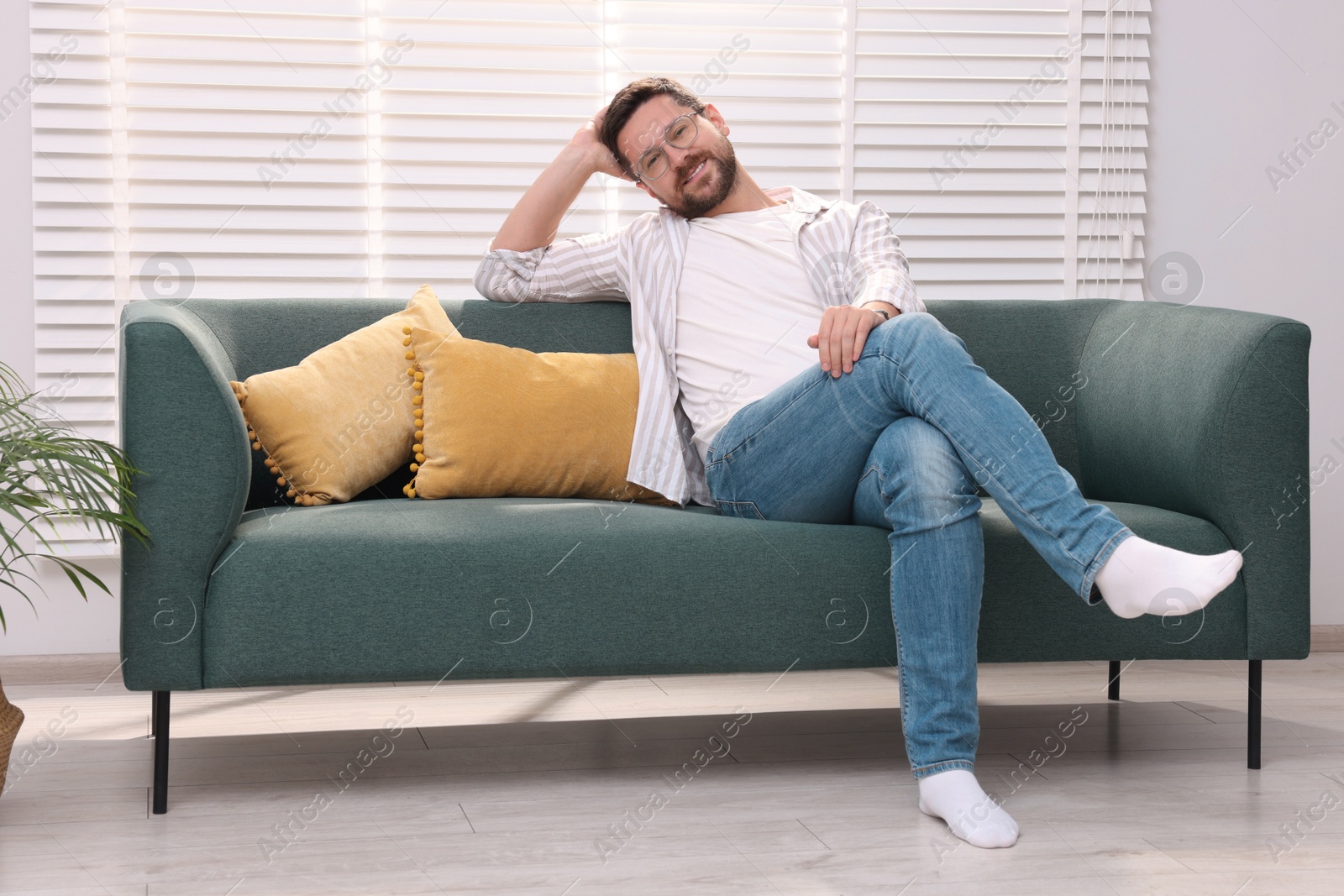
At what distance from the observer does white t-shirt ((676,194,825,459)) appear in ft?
7.16

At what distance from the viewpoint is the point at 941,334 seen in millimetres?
1801

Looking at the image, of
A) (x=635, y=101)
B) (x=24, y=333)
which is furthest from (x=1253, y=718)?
(x=24, y=333)

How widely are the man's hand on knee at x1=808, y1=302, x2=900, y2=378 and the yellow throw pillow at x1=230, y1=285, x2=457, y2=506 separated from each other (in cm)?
72

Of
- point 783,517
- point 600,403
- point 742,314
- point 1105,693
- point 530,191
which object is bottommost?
point 1105,693

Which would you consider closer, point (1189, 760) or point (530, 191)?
point (1189, 760)

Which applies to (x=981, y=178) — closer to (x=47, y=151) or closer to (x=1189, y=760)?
(x=1189, y=760)

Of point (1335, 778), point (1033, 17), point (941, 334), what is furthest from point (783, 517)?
point (1033, 17)

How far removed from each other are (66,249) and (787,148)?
1593 mm

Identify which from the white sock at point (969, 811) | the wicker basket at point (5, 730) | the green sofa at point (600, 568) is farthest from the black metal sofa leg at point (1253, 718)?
the wicker basket at point (5, 730)

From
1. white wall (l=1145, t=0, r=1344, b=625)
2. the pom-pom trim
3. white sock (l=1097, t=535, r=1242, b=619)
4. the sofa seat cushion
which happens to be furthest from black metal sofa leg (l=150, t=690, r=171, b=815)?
white wall (l=1145, t=0, r=1344, b=625)

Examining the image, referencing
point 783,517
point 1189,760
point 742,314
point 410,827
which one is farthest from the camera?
point 742,314

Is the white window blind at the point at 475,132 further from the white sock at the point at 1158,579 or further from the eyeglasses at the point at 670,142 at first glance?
the white sock at the point at 1158,579

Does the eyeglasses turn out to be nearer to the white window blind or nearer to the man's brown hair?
the man's brown hair

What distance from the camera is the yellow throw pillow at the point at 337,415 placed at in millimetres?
2068
